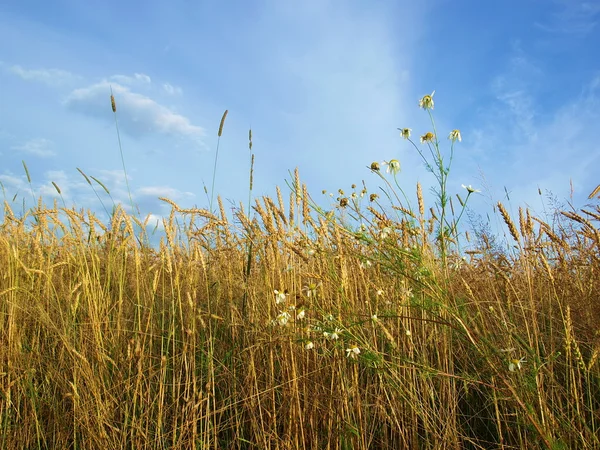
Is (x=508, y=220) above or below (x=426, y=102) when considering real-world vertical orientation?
below

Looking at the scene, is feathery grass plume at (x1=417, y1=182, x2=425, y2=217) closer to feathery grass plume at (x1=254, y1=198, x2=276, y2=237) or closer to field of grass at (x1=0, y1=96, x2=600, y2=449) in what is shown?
field of grass at (x1=0, y1=96, x2=600, y2=449)

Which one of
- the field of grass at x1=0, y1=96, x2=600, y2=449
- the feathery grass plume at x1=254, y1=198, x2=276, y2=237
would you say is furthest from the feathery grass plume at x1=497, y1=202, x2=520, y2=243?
the feathery grass plume at x1=254, y1=198, x2=276, y2=237

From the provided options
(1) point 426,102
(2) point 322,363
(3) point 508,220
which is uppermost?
(1) point 426,102

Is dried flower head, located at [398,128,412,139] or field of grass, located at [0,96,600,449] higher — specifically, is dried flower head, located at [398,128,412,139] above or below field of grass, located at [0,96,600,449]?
above

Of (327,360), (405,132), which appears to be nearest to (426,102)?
(405,132)

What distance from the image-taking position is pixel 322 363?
241 centimetres

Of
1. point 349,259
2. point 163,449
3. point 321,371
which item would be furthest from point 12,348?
point 349,259

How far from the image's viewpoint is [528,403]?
186 cm

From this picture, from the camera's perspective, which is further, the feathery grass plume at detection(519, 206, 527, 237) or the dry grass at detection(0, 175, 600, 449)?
the feathery grass plume at detection(519, 206, 527, 237)

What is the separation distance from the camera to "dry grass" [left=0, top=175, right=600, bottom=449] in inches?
81.9

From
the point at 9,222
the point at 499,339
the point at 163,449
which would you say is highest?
the point at 9,222

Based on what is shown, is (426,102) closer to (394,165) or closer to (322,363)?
(394,165)

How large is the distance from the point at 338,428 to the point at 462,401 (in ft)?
3.57

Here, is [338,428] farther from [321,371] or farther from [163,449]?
[163,449]
